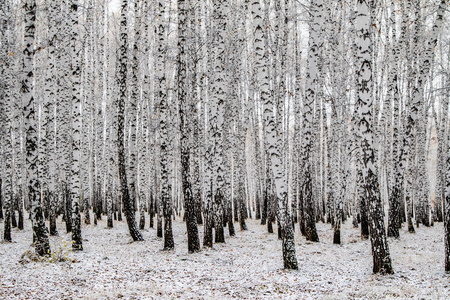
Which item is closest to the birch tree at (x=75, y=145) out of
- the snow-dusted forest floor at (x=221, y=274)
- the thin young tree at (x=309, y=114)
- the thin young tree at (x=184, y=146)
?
the snow-dusted forest floor at (x=221, y=274)

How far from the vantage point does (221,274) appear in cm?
816

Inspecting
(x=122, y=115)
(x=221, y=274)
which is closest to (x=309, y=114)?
(x=221, y=274)

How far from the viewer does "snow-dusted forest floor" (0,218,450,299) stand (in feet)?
21.7

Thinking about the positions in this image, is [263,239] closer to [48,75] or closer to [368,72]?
[368,72]

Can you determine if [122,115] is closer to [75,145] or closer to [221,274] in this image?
[75,145]

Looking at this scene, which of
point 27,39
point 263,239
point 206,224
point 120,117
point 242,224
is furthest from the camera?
point 242,224

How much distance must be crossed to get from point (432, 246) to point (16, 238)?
15308 millimetres

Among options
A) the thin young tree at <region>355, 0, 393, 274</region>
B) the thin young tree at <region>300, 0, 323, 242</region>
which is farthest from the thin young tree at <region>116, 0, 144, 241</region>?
the thin young tree at <region>355, 0, 393, 274</region>

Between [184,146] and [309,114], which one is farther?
[309,114]

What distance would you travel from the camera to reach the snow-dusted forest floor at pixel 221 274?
6.60 m

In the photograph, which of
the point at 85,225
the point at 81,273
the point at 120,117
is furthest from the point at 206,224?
the point at 85,225

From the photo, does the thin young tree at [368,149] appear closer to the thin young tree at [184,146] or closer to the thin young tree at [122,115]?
the thin young tree at [184,146]

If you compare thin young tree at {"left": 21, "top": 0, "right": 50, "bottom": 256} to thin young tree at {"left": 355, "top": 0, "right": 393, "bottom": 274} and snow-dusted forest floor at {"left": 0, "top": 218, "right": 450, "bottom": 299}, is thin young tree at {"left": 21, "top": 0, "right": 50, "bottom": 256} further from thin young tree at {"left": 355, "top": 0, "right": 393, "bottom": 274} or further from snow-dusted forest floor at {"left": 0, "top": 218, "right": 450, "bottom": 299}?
thin young tree at {"left": 355, "top": 0, "right": 393, "bottom": 274}

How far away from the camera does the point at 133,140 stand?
13.5m
